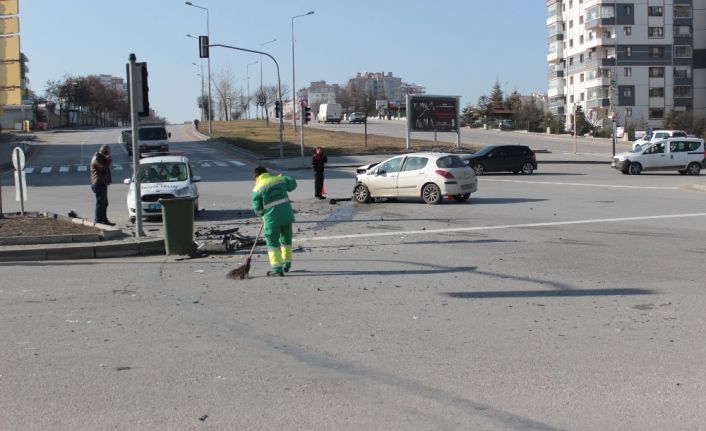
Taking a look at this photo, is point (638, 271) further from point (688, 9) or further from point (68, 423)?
point (688, 9)

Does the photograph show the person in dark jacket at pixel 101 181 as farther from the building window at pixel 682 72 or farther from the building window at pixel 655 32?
the building window at pixel 682 72

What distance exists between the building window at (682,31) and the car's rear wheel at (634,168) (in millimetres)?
75287

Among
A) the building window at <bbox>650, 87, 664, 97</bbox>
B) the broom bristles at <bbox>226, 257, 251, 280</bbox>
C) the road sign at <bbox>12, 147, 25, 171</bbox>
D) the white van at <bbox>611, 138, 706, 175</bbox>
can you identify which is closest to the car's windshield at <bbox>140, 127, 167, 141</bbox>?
the white van at <bbox>611, 138, 706, 175</bbox>

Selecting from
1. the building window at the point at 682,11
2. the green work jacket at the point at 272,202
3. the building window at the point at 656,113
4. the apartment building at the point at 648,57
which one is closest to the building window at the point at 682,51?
the apartment building at the point at 648,57

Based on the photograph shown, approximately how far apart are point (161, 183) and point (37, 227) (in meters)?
5.60

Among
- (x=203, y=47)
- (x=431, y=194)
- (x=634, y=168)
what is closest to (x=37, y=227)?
(x=431, y=194)

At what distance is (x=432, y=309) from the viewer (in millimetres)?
8602

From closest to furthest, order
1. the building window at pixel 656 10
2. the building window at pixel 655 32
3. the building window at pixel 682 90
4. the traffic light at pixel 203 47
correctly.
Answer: the traffic light at pixel 203 47 → the building window at pixel 656 10 → the building window at pixel 655 32 → the building window at pixel 682 90

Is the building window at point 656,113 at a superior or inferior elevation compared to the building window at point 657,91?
inferior

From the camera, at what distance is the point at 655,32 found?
104 metres

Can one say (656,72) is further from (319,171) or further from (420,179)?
(420,179)

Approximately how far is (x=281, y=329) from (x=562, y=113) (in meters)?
122

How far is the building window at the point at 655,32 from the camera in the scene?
104000 millimetres

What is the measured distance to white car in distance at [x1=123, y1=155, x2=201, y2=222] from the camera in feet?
64.6
